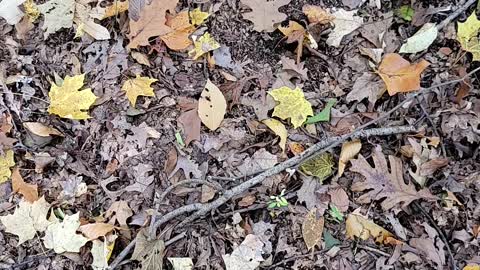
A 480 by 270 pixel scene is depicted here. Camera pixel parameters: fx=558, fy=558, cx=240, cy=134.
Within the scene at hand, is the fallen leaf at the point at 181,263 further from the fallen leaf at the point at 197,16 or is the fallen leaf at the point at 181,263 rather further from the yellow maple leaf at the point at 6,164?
the fallen leaf at the point at 197,16

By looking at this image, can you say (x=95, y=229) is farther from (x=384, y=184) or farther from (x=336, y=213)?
(x=384, y=184)

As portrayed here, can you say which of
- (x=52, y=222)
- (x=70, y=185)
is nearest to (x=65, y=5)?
(x=70, y=185)

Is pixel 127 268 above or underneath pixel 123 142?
underneath

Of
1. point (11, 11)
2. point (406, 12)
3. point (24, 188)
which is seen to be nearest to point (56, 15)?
point (11, 11)

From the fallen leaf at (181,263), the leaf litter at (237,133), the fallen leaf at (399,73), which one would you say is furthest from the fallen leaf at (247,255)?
the fallen leaf at (399,73)

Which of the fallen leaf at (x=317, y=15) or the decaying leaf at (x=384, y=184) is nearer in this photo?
the decaying leaf at (x=384, y=184)

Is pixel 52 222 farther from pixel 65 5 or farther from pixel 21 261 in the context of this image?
pixel 65 5

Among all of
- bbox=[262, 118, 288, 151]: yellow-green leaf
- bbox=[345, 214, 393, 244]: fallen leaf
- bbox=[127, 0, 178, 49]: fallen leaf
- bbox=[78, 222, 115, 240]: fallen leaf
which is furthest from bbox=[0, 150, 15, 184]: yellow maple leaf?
bbox=[345, 214, 393, 244]: fallen leaf
